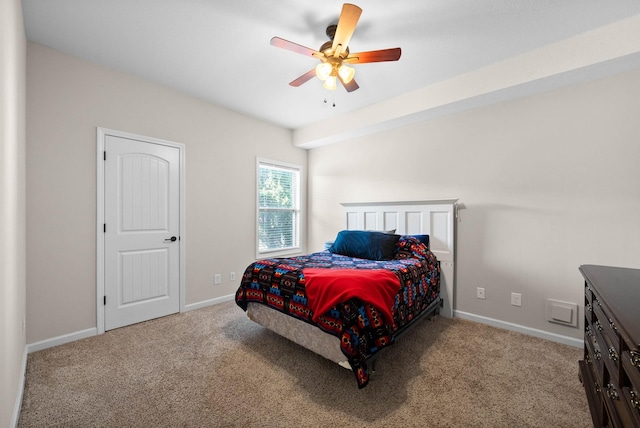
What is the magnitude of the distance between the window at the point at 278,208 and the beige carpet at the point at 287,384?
6.15ft

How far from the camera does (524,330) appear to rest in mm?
2701

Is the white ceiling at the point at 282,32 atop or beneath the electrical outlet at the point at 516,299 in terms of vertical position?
atop

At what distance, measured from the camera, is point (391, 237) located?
302 cm

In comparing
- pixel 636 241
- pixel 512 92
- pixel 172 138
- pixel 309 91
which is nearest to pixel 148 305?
pixel 172 138

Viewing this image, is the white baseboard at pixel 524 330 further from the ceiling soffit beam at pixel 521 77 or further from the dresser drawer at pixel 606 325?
the ceiling soffit beam at pixel 521 77

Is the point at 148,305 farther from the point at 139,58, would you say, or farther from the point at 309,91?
the point at 309,91

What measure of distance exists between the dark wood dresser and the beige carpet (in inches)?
16.2

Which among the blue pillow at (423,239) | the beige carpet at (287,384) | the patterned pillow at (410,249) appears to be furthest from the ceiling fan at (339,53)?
the beige carpet at (287,384)

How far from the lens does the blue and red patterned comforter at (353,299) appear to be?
5.72ft

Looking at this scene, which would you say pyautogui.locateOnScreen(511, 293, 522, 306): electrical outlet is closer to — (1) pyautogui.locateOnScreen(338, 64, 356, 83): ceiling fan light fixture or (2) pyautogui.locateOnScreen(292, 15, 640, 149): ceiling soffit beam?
(2) pyautogui.locateOnScreen(292, 15, 640, 149): ceiling soffit beam

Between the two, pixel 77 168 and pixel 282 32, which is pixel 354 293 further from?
pixel 77 168

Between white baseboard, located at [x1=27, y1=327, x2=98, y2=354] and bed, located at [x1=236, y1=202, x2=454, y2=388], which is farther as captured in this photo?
white baseboard, located at [x1=27, y1=327, x2=98, y2=354]

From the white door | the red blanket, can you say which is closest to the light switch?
the red blanket

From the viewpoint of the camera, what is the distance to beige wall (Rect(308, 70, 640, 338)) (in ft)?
7.57
